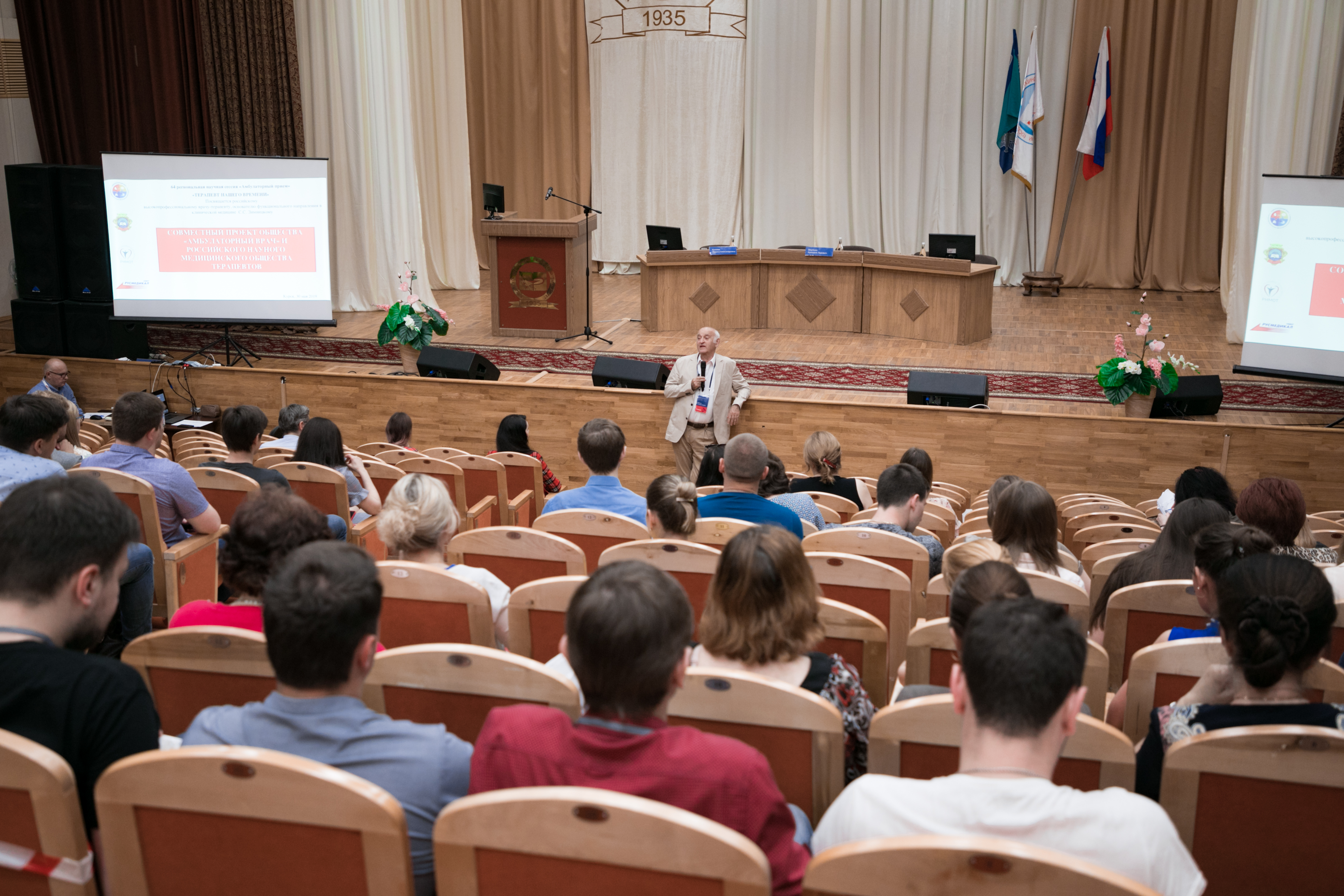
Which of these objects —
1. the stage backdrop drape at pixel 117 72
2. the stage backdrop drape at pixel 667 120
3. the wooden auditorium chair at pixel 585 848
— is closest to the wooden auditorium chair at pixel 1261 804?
the wooden auditorium chair at pixel 585 848

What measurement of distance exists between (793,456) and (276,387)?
4.13m

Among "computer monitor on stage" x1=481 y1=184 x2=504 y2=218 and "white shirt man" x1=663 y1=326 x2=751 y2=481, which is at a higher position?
"computer monitor on stage" x1=481 y1=184 x2=504 y2=218

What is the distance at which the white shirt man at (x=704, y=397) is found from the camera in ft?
24.6

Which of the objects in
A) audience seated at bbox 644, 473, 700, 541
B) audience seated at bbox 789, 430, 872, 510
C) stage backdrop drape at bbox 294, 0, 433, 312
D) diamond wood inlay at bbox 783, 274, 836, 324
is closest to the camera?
audience seated at bbox 644, 473, 700, 541

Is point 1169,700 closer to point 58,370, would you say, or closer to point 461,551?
point 461,551

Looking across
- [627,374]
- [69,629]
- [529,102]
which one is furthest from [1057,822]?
[529,102]

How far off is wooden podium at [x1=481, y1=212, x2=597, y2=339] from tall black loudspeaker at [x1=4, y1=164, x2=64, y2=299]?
3.56 metres

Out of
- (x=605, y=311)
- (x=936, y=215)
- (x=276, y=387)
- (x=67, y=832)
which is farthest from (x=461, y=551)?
(x=936, y=215)

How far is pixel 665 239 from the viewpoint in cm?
1108

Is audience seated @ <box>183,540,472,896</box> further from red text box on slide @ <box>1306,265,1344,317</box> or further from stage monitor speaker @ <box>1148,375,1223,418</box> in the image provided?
red text box on slide @ <box>1306,265,1344,317</box>

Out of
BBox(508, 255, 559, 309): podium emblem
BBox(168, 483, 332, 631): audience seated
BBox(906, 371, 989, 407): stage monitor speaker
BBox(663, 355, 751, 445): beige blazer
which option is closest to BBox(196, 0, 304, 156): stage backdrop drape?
BBox(508, 255, 559, 309): podium emblem

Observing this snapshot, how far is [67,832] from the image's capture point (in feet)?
5.28

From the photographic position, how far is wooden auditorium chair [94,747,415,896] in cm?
151

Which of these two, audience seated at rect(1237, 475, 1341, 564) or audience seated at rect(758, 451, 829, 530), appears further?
audience seated at rect(758, 451, 829, 530)
